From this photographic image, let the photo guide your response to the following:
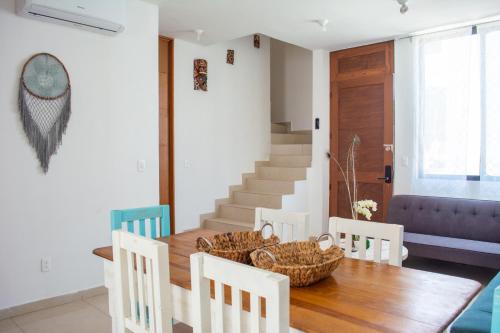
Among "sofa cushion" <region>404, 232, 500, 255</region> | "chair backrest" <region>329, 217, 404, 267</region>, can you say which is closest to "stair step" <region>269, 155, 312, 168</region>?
"sofa cushion" <region>404, 232, 500, 255</region>

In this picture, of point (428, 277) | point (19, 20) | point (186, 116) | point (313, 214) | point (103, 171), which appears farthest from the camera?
point (313, 214)

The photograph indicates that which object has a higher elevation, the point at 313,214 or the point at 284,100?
the point at 284,100

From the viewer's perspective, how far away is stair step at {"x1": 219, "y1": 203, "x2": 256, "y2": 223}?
4855 mm

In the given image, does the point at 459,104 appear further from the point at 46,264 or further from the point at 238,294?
the point at 46,264

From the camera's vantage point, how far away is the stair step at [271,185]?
5.06 metres

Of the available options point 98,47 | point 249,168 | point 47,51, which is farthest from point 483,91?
point 47,51

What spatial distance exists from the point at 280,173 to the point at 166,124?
5.78 feet

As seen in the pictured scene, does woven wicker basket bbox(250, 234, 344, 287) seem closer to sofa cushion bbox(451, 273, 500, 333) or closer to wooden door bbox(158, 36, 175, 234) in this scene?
sofa cushion bbox(451, 273, 500, 333)

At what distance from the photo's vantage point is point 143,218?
2322 mm

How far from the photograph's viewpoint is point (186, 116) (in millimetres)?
4746

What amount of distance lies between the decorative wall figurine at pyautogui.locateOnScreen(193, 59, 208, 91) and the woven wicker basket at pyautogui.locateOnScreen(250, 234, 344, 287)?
11.7 ft

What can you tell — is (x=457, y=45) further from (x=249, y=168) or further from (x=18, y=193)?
(x=18, y=193)

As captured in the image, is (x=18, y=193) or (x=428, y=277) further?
(x=18, y=193)

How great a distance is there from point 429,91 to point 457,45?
1.73 ft
